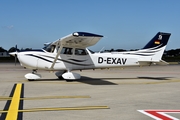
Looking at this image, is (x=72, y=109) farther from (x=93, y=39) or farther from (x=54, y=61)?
(x=54, y=61)

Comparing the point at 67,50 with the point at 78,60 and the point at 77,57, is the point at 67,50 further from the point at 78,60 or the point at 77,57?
the point at 78,60

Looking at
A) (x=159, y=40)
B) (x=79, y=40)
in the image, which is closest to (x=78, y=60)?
(x=79, y=40)

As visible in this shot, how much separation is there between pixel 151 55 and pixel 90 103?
9.30 metres

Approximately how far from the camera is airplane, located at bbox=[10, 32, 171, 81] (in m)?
12.3

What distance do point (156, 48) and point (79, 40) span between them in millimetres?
5749

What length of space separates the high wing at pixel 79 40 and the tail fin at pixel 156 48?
4.35 metres

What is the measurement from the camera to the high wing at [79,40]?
10086mm

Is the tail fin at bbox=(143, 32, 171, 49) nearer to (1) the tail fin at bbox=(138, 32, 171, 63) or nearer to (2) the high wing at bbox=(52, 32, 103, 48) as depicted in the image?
(1) the tail fin at bbox=(138, 32, 171, 63)

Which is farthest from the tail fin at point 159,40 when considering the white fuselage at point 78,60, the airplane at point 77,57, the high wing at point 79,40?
the high wing at point 79,40

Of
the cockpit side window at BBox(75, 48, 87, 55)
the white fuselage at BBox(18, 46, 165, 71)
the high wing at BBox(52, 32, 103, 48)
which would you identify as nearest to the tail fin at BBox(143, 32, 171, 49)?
the white fuselage at BBox(18, 46, 165, 71)

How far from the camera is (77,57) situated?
13.1 metres

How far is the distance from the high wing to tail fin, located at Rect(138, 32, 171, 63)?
4352mm

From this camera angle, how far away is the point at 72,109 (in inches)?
221

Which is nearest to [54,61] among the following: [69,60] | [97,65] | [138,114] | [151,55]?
[69,60]
